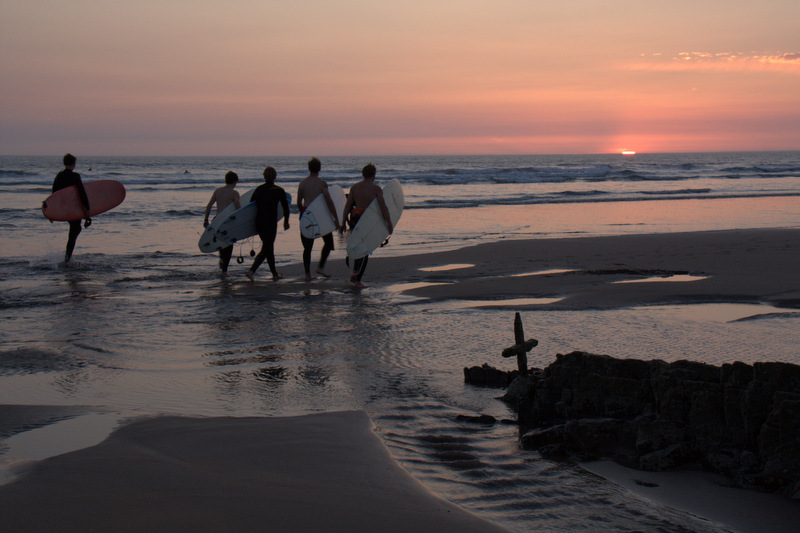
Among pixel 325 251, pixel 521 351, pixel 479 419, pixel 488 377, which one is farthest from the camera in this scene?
pixel 325 251

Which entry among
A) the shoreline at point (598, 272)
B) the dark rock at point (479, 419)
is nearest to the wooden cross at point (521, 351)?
the dark rock at point (479, 419)

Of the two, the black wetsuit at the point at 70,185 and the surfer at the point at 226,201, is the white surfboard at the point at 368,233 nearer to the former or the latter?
the surfer at the point at 226,201

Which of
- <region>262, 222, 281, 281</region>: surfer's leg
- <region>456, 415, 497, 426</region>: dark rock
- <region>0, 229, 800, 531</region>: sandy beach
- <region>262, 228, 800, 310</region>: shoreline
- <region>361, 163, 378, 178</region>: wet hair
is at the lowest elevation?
<region>456, 415, 497, 426</region>: dark rock

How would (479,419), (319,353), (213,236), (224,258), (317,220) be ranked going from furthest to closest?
1. (213,236)
2. (224,258)
3. (317,220)
4. (319,353)
5. (479,419)

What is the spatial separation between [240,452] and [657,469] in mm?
2094

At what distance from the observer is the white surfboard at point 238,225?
10.1m

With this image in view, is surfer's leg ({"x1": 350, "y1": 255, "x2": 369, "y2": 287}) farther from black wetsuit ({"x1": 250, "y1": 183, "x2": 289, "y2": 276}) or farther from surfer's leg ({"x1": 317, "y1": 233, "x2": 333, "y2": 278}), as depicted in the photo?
black wetsuit ({"x1": 250, "y1": 183, "x2": 289, "y2": 276})

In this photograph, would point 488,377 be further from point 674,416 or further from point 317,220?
point 317,220

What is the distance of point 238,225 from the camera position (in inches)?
403

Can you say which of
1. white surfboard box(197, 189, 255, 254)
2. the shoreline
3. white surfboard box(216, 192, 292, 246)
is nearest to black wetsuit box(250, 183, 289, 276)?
the shoreline

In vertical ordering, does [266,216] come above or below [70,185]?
below

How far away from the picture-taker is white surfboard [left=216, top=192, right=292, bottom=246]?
10109mm

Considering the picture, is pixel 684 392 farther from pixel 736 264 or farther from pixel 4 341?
pixel 736 264

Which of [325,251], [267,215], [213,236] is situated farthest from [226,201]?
[325,251]
